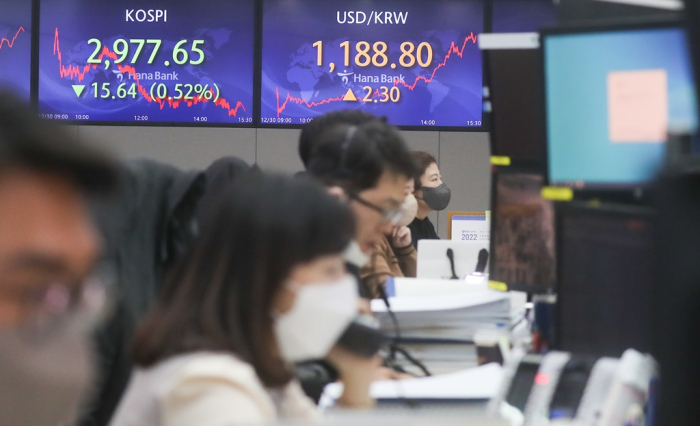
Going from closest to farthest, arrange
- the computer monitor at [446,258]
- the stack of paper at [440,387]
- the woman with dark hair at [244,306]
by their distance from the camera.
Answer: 1. the woman with dark hair at [244,306]
2. the stack of paper at [440,387]
3. the computer monitor at [446,258]

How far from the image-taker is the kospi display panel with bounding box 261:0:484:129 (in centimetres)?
496

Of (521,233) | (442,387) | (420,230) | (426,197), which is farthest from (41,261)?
(426,197)

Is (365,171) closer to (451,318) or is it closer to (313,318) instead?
(451,318)

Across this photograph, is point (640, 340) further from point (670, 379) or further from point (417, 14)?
point (417, 14)

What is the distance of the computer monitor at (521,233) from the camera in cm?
173

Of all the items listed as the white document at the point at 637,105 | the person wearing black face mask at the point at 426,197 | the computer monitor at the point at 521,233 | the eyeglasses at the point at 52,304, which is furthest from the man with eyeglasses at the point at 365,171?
the person wearing black face mask at the point at 426,197

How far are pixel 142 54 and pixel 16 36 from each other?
0.70m

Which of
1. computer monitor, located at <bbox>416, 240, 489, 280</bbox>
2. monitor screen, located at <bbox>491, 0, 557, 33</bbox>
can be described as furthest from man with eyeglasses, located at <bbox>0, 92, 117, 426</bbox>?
monitor screen, located at <bbox>491, 0, 557, 33</bbox>

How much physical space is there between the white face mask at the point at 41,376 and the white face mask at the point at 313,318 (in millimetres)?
566

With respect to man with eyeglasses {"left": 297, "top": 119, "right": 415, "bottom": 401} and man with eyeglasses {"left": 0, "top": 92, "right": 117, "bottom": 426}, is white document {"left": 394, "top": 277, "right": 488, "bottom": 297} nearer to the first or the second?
man with eyeglasses {"left": 297, "top": 119, "right": 415, "bottom": 401}

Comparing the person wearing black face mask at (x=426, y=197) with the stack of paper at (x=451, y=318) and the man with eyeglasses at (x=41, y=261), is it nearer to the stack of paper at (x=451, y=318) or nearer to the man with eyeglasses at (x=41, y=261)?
the stack of paper at (x=451, y=318)

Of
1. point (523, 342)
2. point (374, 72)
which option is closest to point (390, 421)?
point (523, 342)

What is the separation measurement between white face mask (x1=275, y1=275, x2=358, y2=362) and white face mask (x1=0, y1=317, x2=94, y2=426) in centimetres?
57

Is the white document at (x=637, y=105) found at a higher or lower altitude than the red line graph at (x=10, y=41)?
lower
